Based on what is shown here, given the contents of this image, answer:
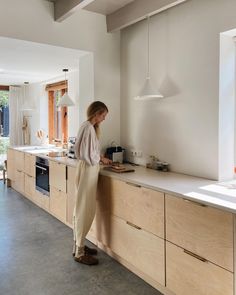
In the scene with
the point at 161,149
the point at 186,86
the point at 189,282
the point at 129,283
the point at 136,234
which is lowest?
the point at 129,283

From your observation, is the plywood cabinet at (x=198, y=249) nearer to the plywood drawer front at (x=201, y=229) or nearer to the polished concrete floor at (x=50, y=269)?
the plywood drawer front at (x=201, y=229)

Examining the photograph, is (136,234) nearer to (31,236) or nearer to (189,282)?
(189,282)

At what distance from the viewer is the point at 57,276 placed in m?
2.53

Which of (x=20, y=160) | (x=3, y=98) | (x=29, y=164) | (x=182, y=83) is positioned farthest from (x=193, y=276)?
(x=3, y=98)

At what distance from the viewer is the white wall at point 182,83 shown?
2.61 meters

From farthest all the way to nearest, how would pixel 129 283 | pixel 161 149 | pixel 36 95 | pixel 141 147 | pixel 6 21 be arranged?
pixel 36 95 < pixel 141 147 < pixel 161 149 < pixel 6 21 < pixel 129 283

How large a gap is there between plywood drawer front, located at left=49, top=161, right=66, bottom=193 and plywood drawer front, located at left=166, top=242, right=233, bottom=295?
184 centimetres

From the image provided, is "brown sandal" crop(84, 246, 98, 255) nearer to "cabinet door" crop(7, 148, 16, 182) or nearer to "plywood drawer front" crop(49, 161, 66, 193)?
"plywood drawer front" crop(49, 161, 66, 193)

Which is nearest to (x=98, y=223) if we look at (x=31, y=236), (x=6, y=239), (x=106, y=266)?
(x=106, y=266)

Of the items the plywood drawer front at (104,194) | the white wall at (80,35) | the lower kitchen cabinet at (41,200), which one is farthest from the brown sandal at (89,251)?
the lower kitchen cabinet at (41,200)

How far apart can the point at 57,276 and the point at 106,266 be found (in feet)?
1.51

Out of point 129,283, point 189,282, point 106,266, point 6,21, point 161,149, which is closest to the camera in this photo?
point 189,282

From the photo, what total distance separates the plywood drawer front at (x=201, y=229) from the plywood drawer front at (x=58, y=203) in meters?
1.88

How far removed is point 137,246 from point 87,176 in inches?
30.8
